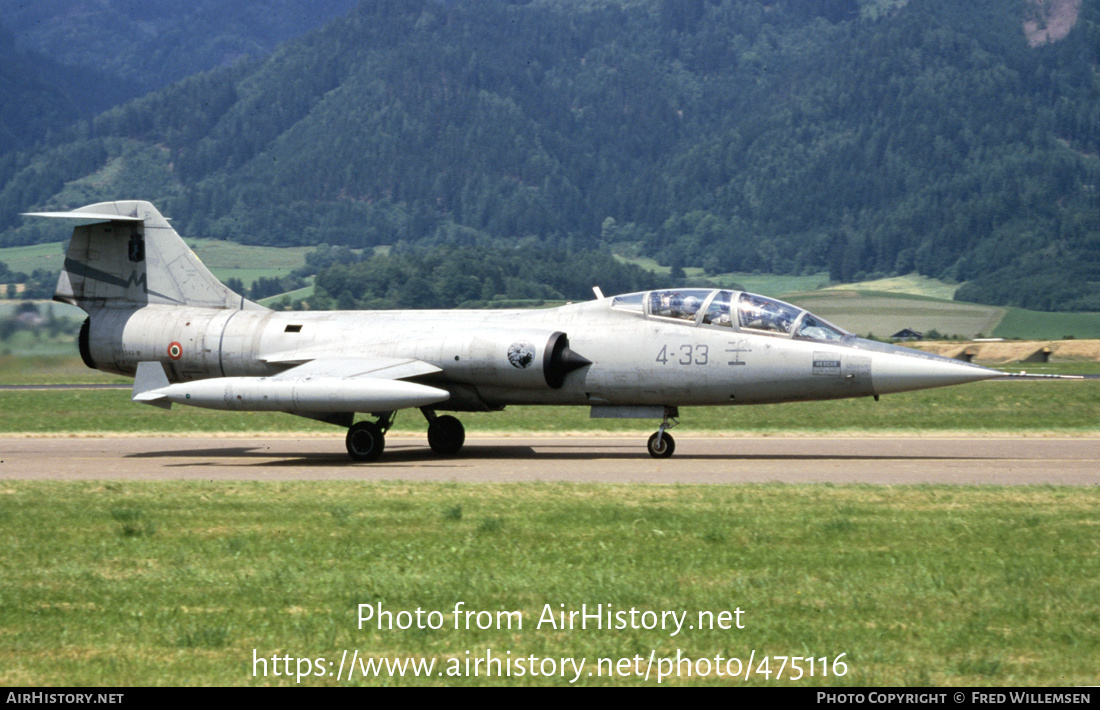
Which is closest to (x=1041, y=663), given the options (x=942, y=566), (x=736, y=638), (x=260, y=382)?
(x=736, y=638)

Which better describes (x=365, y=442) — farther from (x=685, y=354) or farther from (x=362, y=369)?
(x=685, y=354)

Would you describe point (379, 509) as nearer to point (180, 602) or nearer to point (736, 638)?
point (180, 602)

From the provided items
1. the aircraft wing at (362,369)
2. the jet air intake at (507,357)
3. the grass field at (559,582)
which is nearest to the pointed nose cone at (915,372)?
the grass field at (559,582)

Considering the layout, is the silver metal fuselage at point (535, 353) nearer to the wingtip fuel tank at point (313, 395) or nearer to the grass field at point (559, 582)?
the wingtip fuel tank at point (313, 395)

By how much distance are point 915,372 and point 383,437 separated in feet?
27.8

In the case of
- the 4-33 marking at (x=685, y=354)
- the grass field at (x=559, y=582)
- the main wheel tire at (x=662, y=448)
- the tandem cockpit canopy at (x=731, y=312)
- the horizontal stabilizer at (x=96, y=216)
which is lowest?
the grass field at (x=559, y=582)

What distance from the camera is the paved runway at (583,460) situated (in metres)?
17.4

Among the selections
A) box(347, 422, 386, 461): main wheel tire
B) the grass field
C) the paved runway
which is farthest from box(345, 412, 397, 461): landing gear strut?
the grass field

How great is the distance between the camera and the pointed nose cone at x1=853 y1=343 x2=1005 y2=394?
18547 mm

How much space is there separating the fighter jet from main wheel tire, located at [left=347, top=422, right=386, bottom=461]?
0.08ft

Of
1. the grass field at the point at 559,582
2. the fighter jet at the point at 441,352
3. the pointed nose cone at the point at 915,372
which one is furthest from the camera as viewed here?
the fighter jet at the point at 441,352

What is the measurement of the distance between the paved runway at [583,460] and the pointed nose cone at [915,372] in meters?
1.22

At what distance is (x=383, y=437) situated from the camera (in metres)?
20.5

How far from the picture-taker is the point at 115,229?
22859mm
